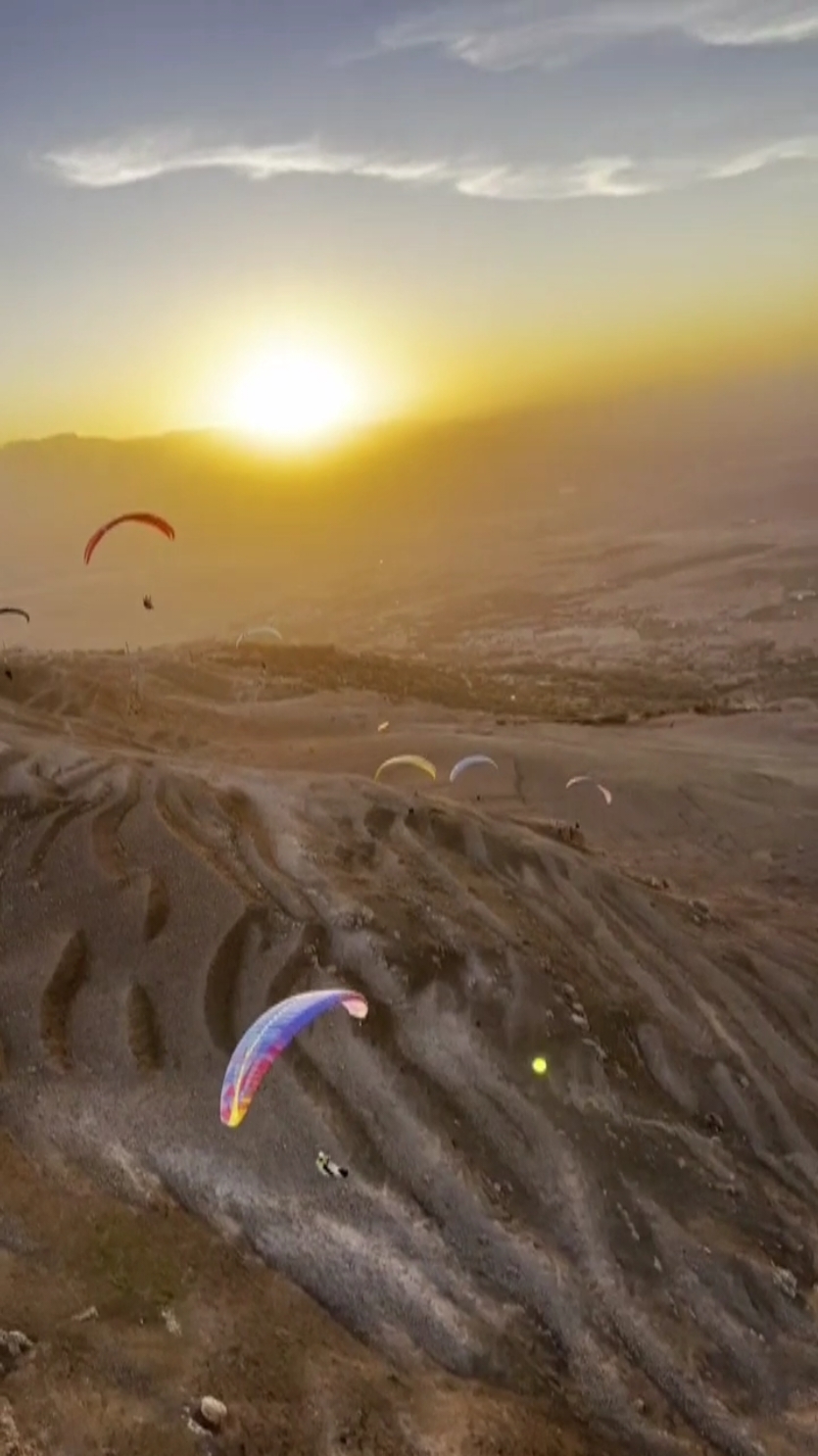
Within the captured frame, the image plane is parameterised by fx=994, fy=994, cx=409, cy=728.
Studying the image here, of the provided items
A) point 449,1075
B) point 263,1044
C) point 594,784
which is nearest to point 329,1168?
point 263,1044

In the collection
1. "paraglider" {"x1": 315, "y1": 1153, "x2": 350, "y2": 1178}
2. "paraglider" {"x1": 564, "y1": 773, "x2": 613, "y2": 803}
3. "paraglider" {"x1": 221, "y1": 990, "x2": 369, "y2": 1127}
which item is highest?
"paraglider" {"x1": 221, "y1": 990, "x2": 369, "y2": 1127}

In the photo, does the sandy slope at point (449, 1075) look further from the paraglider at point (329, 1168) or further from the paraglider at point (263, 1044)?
the paraglider at point (263, 1044)

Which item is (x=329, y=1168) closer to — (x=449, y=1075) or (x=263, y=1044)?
(x=263, y=1044)

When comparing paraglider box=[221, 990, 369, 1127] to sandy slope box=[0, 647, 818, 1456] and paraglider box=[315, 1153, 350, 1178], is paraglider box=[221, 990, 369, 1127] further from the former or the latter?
sandy slope box=[0, 647, 818, 1456]

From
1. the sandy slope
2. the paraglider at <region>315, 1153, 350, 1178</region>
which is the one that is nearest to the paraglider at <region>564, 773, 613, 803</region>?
the sandy slope

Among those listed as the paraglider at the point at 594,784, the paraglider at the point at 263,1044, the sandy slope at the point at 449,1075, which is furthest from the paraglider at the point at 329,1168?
the paraglider at the point at 594,784

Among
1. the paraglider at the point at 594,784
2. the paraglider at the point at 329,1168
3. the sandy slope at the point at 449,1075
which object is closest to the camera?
the sandy slope at the point at 449,1075
